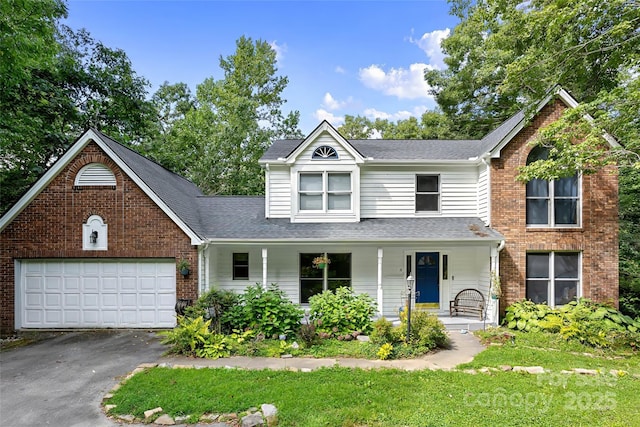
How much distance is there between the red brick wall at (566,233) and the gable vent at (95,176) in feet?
→ 39.9

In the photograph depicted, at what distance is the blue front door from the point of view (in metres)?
11.0

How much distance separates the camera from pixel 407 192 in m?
11.3

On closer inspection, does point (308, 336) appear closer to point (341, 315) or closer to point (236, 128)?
point (341, 315)

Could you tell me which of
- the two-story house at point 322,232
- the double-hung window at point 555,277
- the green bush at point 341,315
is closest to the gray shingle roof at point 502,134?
the two-story house at point 322,232

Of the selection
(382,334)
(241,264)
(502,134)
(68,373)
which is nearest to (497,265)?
(502,134)

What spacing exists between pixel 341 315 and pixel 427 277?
4145 mm

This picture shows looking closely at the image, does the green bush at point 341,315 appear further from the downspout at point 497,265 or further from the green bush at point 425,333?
the downspout at point 497,265

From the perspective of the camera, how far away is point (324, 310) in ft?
28.6

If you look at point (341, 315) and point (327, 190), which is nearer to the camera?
point (341, 315)

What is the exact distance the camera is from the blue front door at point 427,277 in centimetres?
1103

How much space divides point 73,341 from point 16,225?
394 cm

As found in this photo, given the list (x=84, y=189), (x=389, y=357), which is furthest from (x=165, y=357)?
(x=84, y=189)

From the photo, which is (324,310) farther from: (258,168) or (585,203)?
(258,168)

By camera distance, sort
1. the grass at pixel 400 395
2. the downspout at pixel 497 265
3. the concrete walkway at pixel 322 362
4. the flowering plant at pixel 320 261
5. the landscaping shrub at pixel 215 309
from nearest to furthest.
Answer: the grass at pixel 400 395 → the concrete walkway at pixel 322 362 → the landscaping shrub at pixel 215 309 → the downspout at pixel 497 265 → the flowering plant at pixel 320 261
